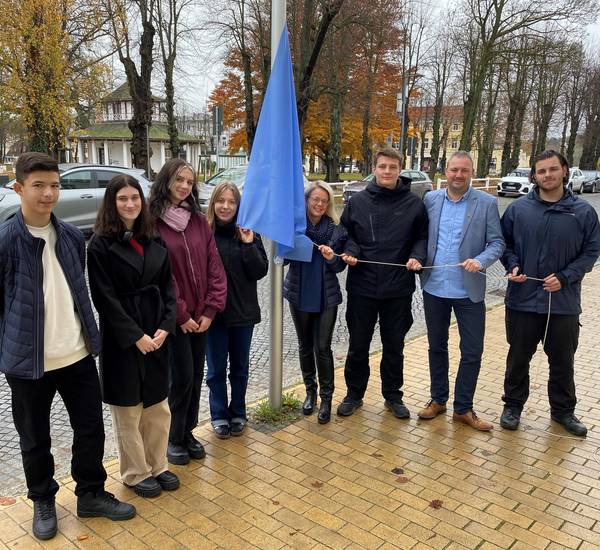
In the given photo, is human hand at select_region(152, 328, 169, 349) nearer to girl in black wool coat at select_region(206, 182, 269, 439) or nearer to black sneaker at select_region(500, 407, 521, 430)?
girl in black wool coat at select_region(206, 182, 269, 439)

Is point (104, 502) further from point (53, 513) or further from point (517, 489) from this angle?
point (517, 489)

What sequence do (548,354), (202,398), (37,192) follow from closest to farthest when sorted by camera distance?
(37,192), (548,354), (202,398)

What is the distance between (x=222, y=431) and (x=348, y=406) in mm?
1071

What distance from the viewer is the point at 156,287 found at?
3.30 m

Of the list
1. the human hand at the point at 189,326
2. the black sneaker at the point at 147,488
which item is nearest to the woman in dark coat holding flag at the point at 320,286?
the human hand at the point at 189,326

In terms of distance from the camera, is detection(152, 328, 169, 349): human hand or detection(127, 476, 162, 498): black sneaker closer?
detection(152, 328, 169, 349): human hand

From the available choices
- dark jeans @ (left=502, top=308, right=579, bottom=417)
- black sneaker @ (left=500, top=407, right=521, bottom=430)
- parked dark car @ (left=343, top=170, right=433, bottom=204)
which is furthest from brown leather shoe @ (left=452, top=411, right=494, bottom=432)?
parked dark car @ (left=343, top=170, right=433, bottom=204)

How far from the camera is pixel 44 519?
10.1 feet

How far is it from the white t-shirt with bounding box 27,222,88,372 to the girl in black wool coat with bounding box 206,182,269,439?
1.16 meters

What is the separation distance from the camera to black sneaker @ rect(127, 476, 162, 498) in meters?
3.44

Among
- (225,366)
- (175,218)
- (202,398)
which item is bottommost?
(202,398)

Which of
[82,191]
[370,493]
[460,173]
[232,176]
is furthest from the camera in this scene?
[232,176]

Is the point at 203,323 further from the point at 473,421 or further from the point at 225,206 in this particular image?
the point at 473,421

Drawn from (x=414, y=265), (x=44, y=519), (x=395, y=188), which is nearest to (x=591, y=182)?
(x=395, y=188)
